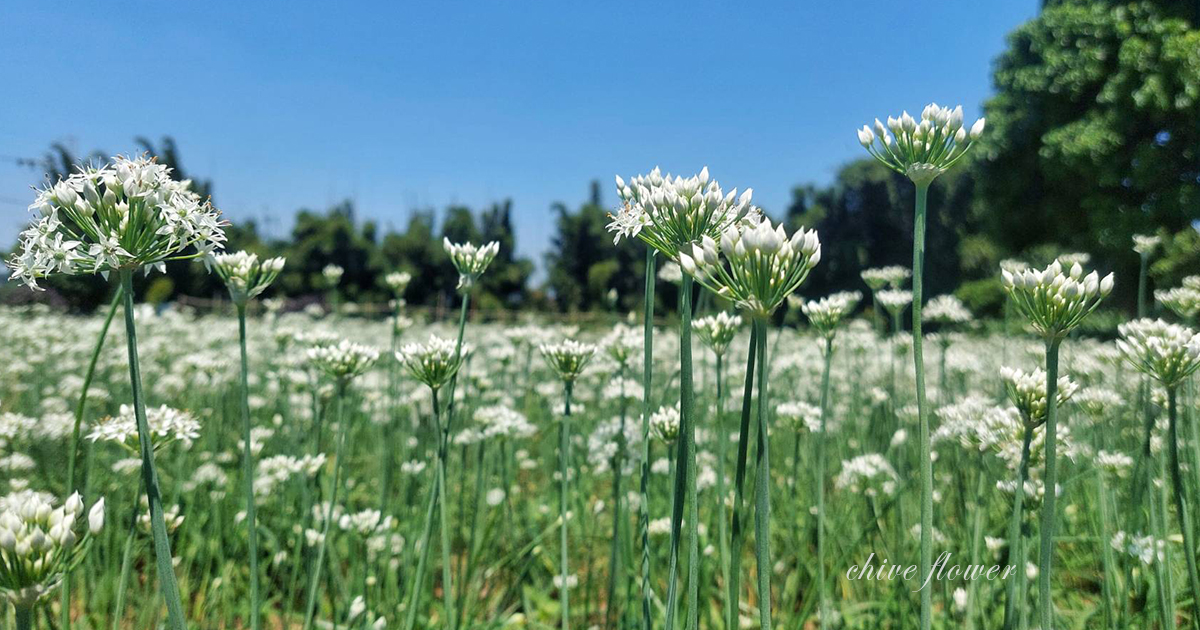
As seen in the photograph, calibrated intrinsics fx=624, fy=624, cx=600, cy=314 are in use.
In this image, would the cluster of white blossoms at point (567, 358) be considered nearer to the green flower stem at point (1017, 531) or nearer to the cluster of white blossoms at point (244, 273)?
the cluster of white blossoms at point (244, 273)

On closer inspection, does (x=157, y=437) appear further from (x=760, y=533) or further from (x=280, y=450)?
(x=280, y=450)

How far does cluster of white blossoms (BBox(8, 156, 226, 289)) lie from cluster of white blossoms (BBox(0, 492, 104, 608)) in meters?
0.53

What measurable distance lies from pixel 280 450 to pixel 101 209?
3.37 meters

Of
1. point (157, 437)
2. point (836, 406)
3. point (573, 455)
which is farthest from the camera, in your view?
A: point (836, 406)

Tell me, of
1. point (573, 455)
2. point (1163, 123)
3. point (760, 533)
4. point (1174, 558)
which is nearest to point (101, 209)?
point (760, 533)

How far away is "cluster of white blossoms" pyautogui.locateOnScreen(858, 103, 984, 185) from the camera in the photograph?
1626 millimetres

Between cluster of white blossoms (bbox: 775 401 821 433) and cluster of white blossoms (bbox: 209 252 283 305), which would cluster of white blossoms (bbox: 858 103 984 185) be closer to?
cluster of white blossoms (bbox: 775 401 821 433)

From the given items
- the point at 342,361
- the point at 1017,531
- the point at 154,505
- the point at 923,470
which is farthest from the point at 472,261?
the point at 1017,531

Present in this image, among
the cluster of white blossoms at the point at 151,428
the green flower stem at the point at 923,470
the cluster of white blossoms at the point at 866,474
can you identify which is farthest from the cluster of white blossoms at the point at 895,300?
the cluster of white blossoms at the point at 151,428

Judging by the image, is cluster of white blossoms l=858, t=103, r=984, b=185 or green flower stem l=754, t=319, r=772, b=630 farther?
cluster of white blossoms l=858, t=103, r=984, b=185

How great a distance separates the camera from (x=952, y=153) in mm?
1666

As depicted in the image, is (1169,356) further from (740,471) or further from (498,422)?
(498,422)

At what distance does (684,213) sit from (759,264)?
13.1 inches

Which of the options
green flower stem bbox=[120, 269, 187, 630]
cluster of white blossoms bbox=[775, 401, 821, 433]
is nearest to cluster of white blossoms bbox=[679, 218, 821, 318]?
green flower stem bbox=[120, 269, 187, 630]
